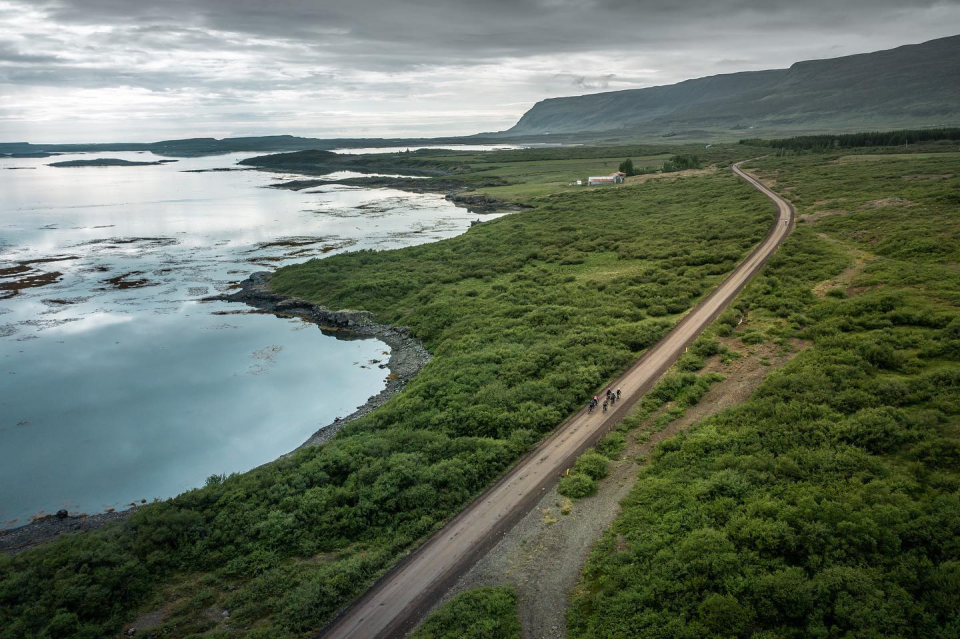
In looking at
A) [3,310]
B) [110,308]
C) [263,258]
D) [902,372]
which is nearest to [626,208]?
[263,258]

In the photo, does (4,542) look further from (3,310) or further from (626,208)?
(626,208)

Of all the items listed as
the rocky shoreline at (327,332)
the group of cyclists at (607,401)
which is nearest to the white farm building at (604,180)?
the rocky shoreline at (327,332)

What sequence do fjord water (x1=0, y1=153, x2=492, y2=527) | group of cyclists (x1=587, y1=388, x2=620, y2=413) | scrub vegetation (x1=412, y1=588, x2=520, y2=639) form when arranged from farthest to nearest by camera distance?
fjord water (x1=0, y1=153, x2=492, y2=527), group of cyclists (x1=587, y1=388, x2=620, y2=413), scrub vegetation (x1=412, y1=588, x2=520, y2=639)

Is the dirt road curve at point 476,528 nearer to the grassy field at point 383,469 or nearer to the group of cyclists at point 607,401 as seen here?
the group of cyclists at point 607,401

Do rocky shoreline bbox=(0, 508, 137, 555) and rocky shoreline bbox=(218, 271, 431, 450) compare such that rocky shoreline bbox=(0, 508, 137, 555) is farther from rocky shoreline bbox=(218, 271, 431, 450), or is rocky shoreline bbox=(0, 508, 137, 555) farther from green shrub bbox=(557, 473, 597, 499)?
green shrub bbox=(557, 473, 597, 499)

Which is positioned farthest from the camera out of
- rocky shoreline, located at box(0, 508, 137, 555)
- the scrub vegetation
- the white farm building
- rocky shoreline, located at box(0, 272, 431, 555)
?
the white farm building

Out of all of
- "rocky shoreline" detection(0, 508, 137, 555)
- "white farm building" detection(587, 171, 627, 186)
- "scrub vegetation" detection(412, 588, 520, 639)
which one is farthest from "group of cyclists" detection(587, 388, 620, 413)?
"white farm building" detection(587, 171, 627, 186)

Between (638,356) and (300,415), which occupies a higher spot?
(638,356)
